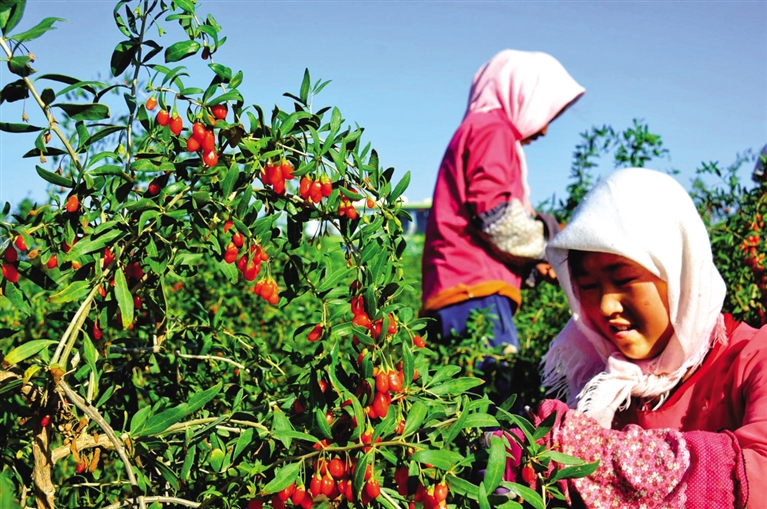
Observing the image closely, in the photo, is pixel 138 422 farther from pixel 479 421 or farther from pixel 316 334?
pixel 479 421

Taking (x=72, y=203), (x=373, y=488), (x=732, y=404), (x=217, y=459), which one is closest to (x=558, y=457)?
(x=373, y=488)

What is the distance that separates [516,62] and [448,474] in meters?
2.80

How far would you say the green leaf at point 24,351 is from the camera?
42.9 inches

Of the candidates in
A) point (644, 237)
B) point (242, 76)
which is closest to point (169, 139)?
point (242, 76)

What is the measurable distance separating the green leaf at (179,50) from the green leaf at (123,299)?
0.35 metres

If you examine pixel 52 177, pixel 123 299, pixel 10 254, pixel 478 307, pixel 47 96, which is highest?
pixel 47 96

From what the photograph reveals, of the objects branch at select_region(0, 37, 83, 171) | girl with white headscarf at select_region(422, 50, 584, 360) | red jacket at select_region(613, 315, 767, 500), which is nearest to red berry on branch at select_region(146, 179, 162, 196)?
branch at select_region(0, 37, 83, 171)

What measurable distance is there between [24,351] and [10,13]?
478mm

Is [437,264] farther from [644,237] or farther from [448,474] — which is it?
[448,474]

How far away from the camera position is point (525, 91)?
3377 millimetres

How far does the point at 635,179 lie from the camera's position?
1.75 m

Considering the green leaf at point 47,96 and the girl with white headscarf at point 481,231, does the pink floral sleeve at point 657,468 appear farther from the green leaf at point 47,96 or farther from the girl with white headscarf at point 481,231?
the girl with white headscarf at point 481,231

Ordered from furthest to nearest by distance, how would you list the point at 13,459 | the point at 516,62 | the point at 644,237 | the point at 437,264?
the point at 516,62, the point at 437,264, the point at 644,237, the point at 13,459

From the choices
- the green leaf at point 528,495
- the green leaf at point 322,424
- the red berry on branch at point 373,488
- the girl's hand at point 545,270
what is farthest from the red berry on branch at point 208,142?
the girl's hand at point 545,270
